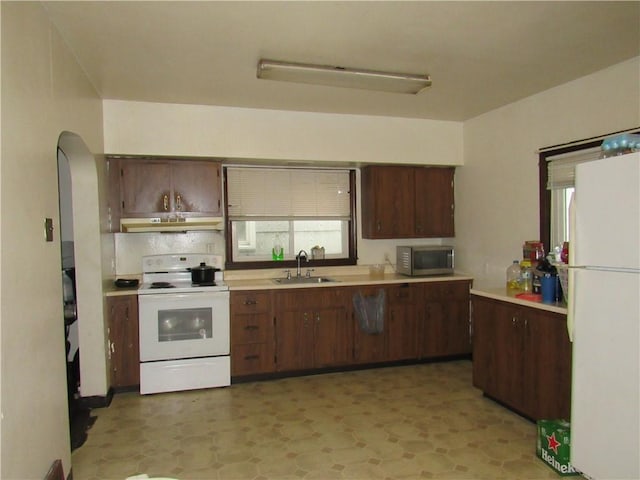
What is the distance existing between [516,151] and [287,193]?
7.75 ft

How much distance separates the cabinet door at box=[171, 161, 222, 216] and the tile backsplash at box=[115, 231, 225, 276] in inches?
16.1

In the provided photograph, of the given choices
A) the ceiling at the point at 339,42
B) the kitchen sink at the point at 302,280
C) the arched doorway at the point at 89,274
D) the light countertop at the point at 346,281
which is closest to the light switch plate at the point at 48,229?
the ceiling at the point at 339,42

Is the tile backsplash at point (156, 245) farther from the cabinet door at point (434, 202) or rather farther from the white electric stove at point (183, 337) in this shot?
the cabinet door at point (434, 202)

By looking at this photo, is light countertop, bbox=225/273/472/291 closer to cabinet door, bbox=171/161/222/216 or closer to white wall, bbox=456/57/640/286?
white wall, bbox=456/57/640/286

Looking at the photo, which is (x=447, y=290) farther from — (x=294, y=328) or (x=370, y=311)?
(x=294, y=328)

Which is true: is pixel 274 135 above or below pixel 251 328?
above

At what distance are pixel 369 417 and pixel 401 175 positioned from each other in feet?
8.61

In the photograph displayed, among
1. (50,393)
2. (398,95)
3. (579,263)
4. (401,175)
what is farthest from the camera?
(401,175)

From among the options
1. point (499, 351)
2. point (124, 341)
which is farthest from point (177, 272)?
point (499, 351)

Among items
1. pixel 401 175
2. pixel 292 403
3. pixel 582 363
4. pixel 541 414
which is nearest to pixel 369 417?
pixel 292 403

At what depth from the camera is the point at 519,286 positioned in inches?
141

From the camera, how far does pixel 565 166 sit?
3.52 metres

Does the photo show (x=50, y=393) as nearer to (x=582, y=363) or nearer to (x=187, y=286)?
(x=187, y=286)

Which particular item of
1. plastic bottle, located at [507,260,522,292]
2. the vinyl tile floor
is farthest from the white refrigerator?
plastic bottle, located at [507,260,522,292]
